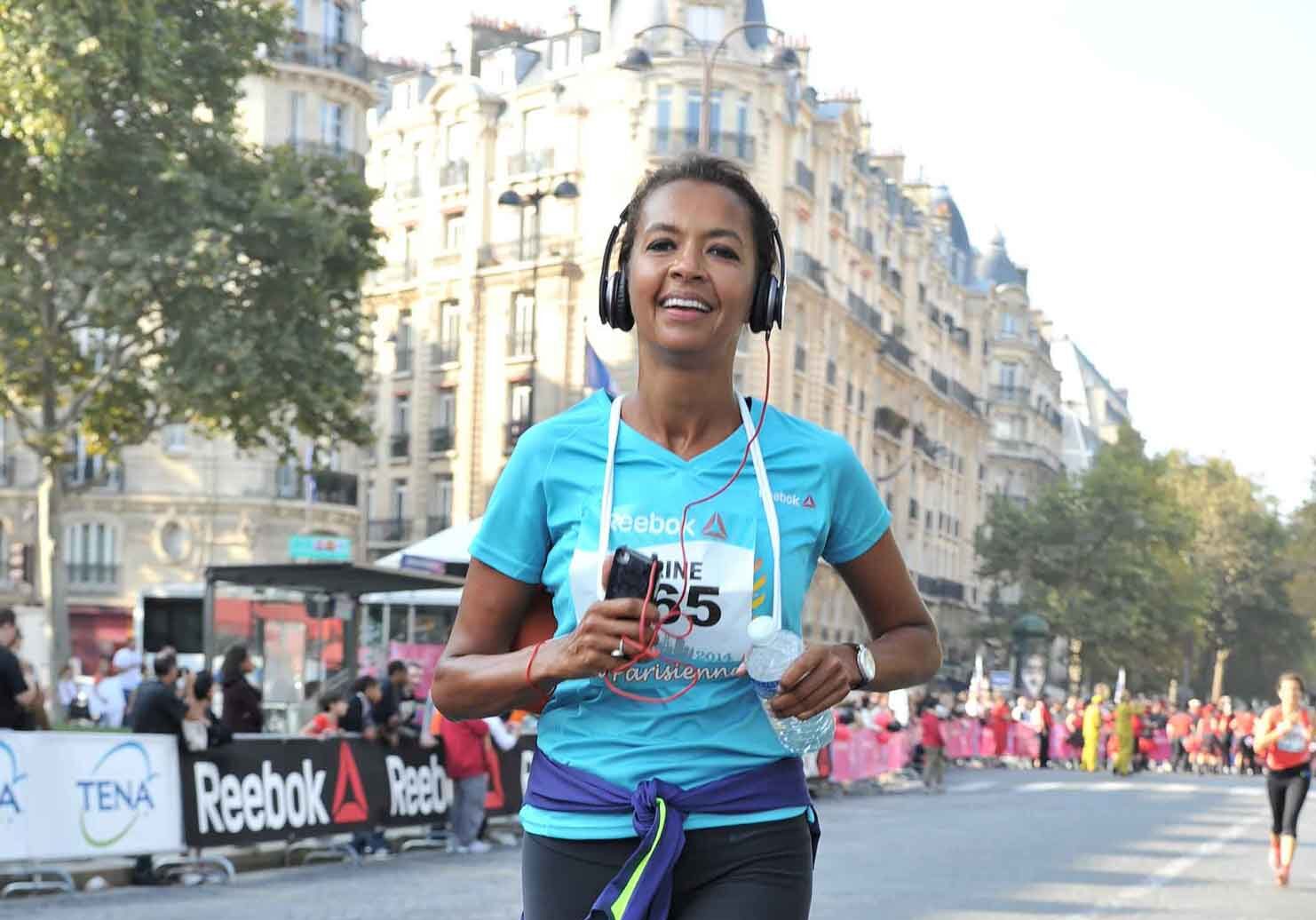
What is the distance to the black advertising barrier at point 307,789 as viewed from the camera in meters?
16.6

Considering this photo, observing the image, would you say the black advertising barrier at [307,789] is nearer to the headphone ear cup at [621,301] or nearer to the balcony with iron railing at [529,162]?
the headphone ear cup at [621,301]

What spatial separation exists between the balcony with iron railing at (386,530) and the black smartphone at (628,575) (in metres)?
69.2

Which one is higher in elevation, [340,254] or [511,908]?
[340,254]

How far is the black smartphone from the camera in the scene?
3.27 meters

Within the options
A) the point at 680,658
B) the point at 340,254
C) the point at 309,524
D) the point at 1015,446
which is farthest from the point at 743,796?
the point at 1015,446

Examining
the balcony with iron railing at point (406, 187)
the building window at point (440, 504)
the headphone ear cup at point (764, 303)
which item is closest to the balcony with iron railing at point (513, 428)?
the building window at point (440, 504)

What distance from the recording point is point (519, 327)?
69.1 metres

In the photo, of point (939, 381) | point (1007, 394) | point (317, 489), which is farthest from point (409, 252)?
point (1007, 394)

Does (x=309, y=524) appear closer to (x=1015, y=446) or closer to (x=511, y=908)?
(x=511, y=908)

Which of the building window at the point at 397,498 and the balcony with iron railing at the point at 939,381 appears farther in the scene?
the balcony with iron railing at the point at 939,381

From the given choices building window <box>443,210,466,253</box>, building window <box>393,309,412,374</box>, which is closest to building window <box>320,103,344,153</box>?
building window <box>443,210,466,253</box>

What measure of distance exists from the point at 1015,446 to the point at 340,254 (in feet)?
290

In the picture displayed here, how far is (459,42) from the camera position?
2950 inches

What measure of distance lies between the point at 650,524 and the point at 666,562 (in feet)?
0.27
